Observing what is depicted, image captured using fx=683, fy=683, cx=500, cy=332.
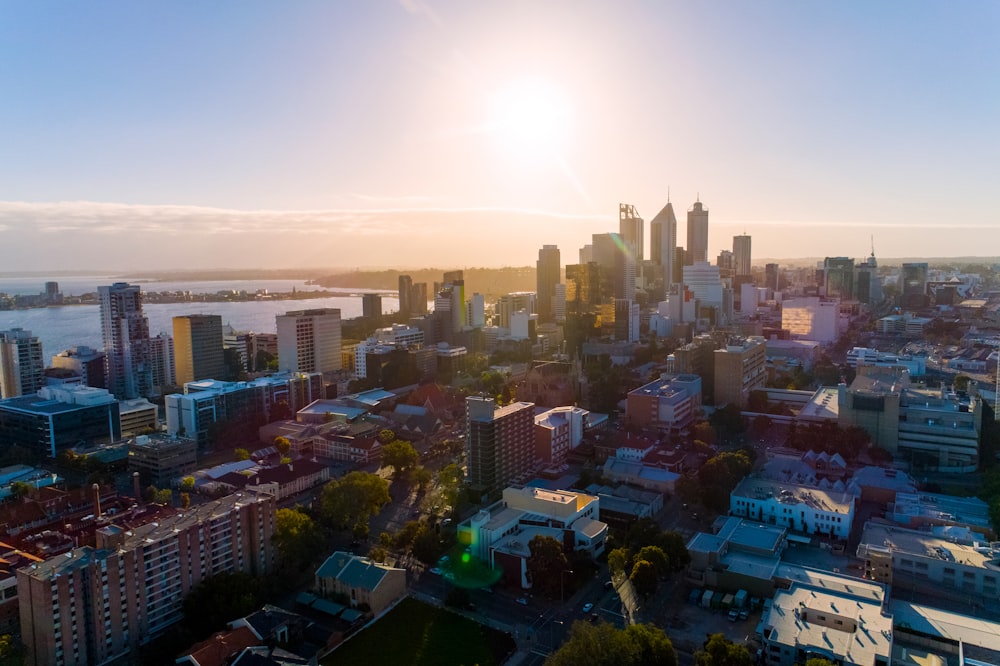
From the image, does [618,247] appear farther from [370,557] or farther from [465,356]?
[370,557]

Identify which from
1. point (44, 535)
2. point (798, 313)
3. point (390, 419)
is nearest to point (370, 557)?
point (44, 535)

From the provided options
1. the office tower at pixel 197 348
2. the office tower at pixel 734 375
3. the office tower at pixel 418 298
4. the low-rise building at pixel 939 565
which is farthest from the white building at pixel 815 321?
the office tower at pixel 197 348

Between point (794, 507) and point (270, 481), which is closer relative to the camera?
point (794, 507)

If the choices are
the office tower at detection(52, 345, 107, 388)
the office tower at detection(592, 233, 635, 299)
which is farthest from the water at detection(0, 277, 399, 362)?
the office tower at detection(592, 233, 635, 299)

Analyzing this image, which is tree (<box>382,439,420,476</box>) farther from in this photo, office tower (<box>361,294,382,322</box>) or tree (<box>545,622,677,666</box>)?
office tower (<box>361,294,382,322</box>)

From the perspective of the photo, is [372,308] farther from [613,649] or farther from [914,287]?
[914,287]

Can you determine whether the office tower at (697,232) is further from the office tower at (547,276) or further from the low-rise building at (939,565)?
the low-rise building at (939,565)

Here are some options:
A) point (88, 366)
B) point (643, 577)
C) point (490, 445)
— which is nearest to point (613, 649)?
point (643, 577)
